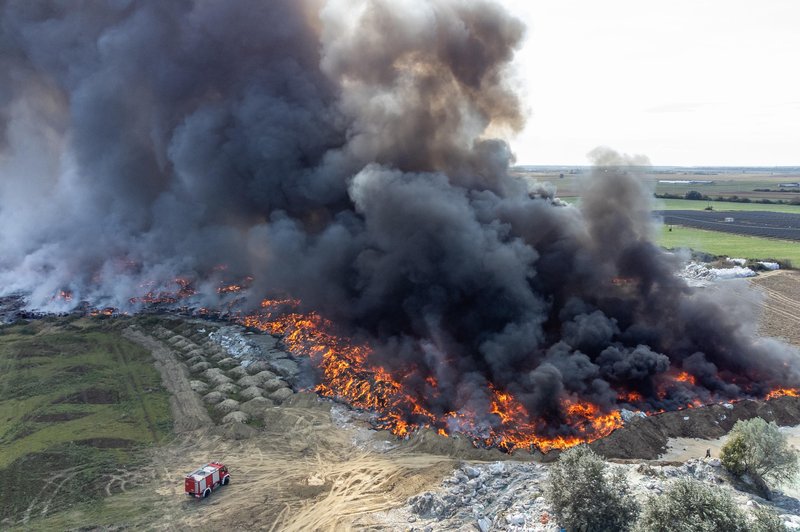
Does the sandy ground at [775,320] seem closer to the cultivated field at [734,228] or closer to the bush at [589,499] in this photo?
the bush at [589,499]

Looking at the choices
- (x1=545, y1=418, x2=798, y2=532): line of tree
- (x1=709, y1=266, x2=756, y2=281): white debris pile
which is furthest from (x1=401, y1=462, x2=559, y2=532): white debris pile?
(x1=709, y1=266, x2=756, y2=281): white debris pile

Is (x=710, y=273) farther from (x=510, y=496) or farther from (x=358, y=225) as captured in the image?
(x=510, y=496)

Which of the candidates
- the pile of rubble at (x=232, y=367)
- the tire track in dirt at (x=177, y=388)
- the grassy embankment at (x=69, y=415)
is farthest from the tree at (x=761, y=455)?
the grassy embankment at (x=69, y=415)

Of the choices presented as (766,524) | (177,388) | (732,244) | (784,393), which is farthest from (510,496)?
(732,244)

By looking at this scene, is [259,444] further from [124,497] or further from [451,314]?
[451,314]

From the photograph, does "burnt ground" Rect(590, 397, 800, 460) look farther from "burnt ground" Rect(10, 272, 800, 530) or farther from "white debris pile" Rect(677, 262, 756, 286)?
"white debris pile" Rect(677, 262, 756, 286)

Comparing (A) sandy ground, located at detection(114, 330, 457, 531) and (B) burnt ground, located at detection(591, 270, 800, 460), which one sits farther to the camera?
(B) burnt ground, located at detection(591, 270, 800, 460)
